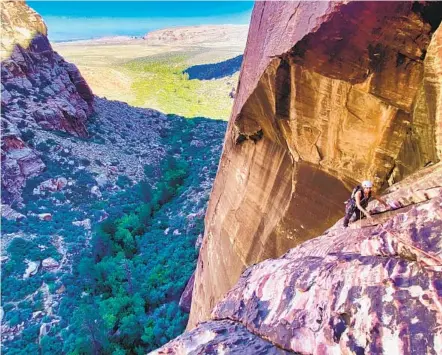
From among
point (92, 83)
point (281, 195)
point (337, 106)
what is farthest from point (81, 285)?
point (92, 83)

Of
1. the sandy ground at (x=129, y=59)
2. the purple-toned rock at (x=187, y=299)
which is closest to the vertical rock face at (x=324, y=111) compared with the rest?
the purple-toned rock at (x=187, y=299)

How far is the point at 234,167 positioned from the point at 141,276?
13471 mm

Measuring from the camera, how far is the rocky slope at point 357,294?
350cm

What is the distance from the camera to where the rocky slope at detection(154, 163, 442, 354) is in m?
3.50

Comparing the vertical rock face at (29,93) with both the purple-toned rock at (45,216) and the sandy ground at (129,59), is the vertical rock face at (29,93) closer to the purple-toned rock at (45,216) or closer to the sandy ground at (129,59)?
the purple-toned rock at (45,216)

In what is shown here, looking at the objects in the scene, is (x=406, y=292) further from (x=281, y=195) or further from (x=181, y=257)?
(x=181, y=257)

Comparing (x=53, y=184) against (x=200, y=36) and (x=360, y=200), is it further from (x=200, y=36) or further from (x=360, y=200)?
(x=200, y=36)

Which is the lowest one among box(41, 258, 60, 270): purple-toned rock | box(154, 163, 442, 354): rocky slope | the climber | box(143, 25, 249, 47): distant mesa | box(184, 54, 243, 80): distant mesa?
box(41, 258, 60, 270): purple-toned rock

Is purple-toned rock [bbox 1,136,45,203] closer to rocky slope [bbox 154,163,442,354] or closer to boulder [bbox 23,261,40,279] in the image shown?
boulder [bbox 23,261,40,279]

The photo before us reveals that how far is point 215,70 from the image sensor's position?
80000 millimetres

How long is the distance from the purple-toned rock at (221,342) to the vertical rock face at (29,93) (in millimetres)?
23154

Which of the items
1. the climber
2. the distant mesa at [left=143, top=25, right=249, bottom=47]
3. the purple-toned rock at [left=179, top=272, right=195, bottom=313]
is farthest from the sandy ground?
the climber

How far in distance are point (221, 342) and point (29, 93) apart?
107 ft

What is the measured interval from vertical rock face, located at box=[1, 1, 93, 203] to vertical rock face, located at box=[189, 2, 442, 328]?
70.1 feet
